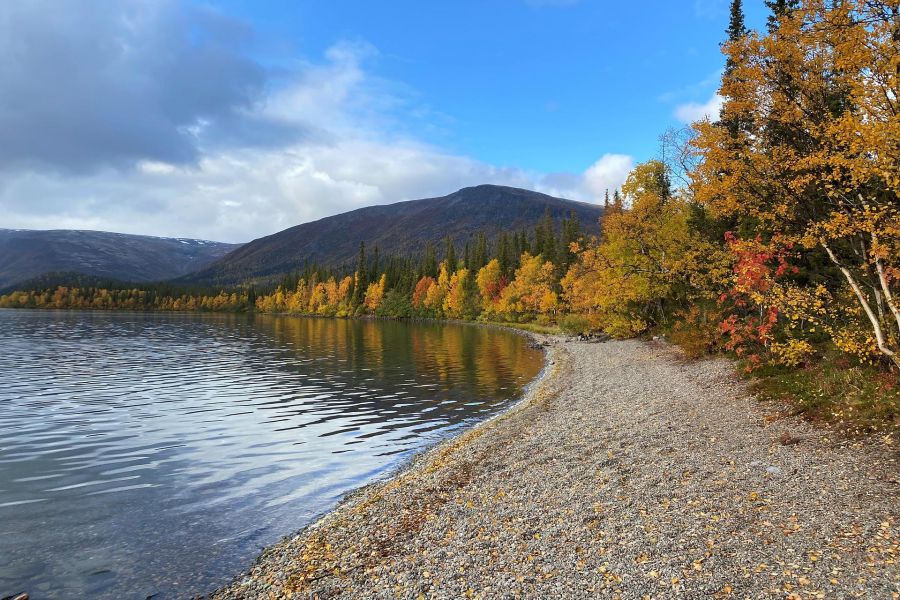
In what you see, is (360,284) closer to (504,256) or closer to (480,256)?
(480,256)

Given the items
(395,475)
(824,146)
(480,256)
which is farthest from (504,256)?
(824,146)

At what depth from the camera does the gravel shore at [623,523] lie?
27.2ft

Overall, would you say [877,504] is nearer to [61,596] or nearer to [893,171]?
[893,171]

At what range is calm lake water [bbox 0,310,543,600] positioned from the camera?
38.8ft

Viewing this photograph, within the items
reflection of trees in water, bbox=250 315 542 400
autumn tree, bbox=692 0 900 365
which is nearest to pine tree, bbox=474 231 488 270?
reflection of trees in water, bbox=250 315 542 400

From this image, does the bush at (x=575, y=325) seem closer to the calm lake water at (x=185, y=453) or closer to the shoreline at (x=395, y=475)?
the calm lake water at (x=185, y=453)

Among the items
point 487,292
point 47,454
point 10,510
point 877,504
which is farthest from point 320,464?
point 487,292

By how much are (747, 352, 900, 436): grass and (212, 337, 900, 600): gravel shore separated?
98 centimetres

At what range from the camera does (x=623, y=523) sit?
10.5 meters

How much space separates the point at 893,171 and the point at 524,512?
11854 mm

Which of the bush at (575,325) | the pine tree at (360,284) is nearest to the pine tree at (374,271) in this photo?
the pine tree at (360,284)

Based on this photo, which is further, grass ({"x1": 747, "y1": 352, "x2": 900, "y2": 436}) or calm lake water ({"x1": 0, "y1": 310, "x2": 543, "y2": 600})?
grass ({"x1": 747, "y1": 352, "x2": 900, "y2": 436})

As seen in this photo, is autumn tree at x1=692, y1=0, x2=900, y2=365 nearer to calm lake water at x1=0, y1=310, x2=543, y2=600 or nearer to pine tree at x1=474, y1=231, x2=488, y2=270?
calm lake water at x1=0, y1=310, x2=543, y2=600

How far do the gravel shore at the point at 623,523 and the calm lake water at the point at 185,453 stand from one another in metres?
2.20
